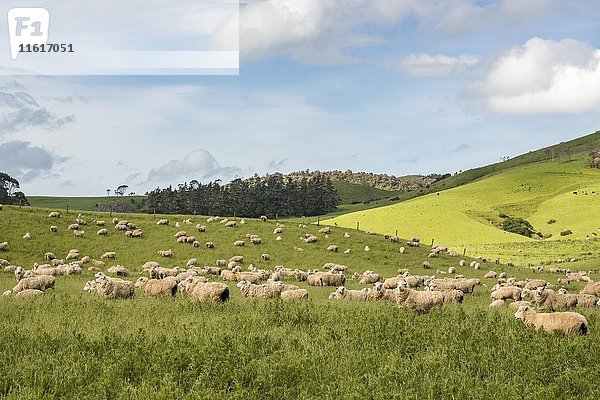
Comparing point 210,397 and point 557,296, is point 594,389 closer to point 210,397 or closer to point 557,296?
point 210,397

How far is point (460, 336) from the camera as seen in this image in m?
12.4

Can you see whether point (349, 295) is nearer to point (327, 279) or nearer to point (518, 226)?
point (327, 279)

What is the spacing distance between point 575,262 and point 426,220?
3190 centimetres

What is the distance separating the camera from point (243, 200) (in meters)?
145

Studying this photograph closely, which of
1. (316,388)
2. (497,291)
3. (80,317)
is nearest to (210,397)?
(316,388)

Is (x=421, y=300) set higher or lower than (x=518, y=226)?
higher

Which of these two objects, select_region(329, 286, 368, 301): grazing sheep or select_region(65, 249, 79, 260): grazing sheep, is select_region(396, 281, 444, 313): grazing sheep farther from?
select_region(65, 249, 79, 260): grazing sheep

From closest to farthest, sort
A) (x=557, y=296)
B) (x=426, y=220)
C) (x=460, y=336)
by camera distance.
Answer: (x=460, y=336) → (x=557, y=296) → (x=426, y=220)

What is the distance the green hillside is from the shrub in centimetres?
255

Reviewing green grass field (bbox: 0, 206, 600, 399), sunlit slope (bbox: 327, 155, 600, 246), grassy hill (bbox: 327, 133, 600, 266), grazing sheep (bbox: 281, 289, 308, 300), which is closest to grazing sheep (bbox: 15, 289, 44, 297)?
green grass field (bbox: 0, 206, 600, 399)

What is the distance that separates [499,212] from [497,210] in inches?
115

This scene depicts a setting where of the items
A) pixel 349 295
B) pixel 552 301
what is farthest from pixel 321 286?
pixel 552 301

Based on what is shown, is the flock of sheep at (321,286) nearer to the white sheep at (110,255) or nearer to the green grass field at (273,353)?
the white sheep at (110,255)

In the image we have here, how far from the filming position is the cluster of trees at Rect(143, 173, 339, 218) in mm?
143000
